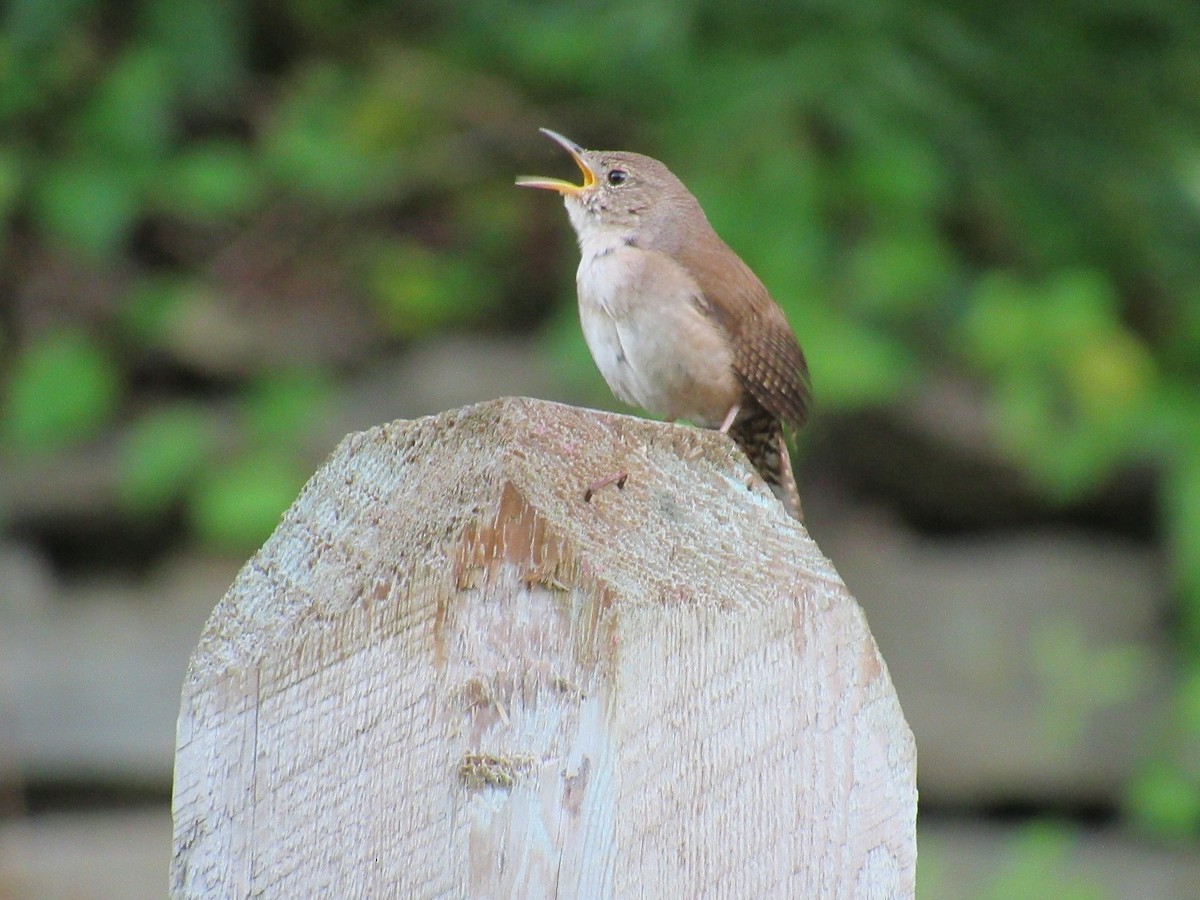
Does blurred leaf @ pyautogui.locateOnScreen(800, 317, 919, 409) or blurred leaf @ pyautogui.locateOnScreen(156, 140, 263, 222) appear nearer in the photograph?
blurred leaf @ pyautogui.locateOnScreen(800, 317, 919, 409)

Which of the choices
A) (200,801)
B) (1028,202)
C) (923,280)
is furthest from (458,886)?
(1028,202)

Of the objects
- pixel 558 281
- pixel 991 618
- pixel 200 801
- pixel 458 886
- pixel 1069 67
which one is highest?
pixel 1069 67

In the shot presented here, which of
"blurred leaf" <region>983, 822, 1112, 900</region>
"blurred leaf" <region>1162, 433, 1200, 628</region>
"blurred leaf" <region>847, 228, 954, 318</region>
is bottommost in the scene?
"blurred leaf" <region>983, 822, 1112, 900</region>

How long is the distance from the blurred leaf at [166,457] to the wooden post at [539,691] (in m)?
3.45

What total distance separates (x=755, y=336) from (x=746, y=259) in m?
1.70

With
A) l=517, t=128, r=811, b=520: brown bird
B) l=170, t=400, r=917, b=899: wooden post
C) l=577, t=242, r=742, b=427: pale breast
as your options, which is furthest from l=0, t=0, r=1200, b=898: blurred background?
l=170, t=400, r=917, b=899: wooden post

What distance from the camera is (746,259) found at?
14.8 ft

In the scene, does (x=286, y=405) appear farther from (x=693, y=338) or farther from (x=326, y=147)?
(x=693, y=338)

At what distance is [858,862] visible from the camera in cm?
129

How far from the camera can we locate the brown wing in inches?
109

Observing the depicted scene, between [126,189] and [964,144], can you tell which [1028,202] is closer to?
[964,144]

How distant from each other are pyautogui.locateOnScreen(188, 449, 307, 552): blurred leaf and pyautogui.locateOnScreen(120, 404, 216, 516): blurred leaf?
0.07 meters

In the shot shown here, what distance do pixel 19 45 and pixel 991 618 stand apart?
3556 millimetres

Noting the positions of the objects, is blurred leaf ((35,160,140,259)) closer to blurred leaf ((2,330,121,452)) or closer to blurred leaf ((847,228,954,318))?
blurred leaf ((2,330,121,452))
